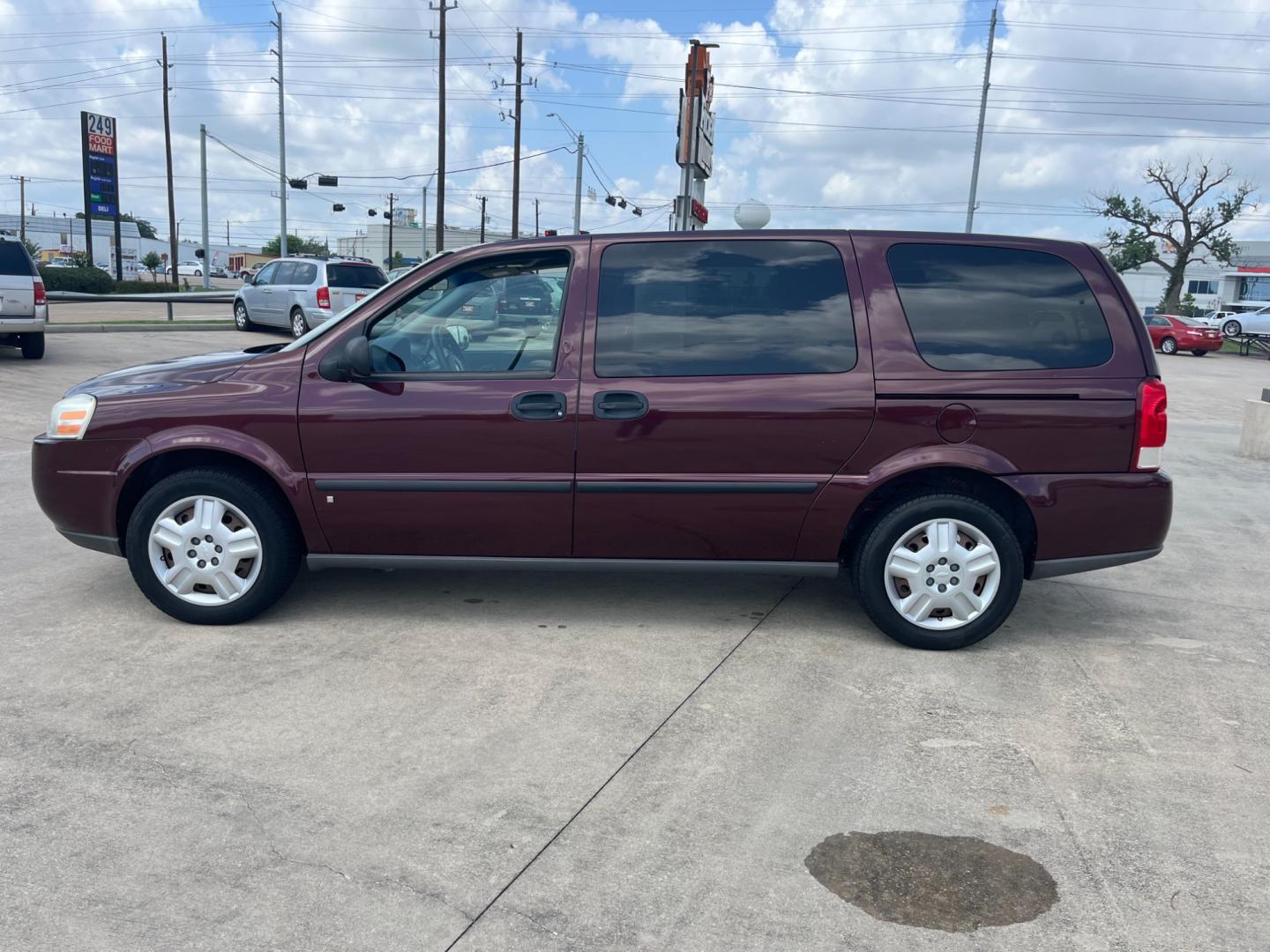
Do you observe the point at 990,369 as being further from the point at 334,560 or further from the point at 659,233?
the point at 334,560

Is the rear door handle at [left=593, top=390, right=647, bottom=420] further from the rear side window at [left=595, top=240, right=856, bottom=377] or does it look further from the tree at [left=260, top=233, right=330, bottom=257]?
the tree at [left=260, top=233, right=330, bottom=257]

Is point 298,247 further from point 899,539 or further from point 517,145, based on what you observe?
point 899,539

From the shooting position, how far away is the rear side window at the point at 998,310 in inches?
178

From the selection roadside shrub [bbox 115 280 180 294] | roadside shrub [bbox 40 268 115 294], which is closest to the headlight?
roadside shrub [bbox 40 268 115 294]

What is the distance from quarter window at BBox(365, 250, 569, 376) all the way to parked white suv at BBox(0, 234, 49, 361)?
11.4 m

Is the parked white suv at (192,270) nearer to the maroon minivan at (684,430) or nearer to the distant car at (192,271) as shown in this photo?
the distant car at (192,271)

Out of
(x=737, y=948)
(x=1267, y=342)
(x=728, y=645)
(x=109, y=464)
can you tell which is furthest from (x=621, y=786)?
(x=1267, y=342)

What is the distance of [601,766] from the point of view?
3.49 meters

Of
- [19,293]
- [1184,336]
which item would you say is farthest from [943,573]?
[1184,336]

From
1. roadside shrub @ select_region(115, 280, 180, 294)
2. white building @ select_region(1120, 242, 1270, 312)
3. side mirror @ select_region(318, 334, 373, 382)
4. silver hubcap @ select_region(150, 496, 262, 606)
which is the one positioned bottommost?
silver hubcap @ select_region(150, 496, 262, 606)

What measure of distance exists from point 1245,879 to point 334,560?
3.67m

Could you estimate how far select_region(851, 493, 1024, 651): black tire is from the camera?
4516 mm

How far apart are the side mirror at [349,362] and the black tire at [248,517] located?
0.62 meters

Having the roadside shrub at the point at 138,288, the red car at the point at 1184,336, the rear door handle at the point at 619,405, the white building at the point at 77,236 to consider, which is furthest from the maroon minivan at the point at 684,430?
the white building at the point at 77,236
